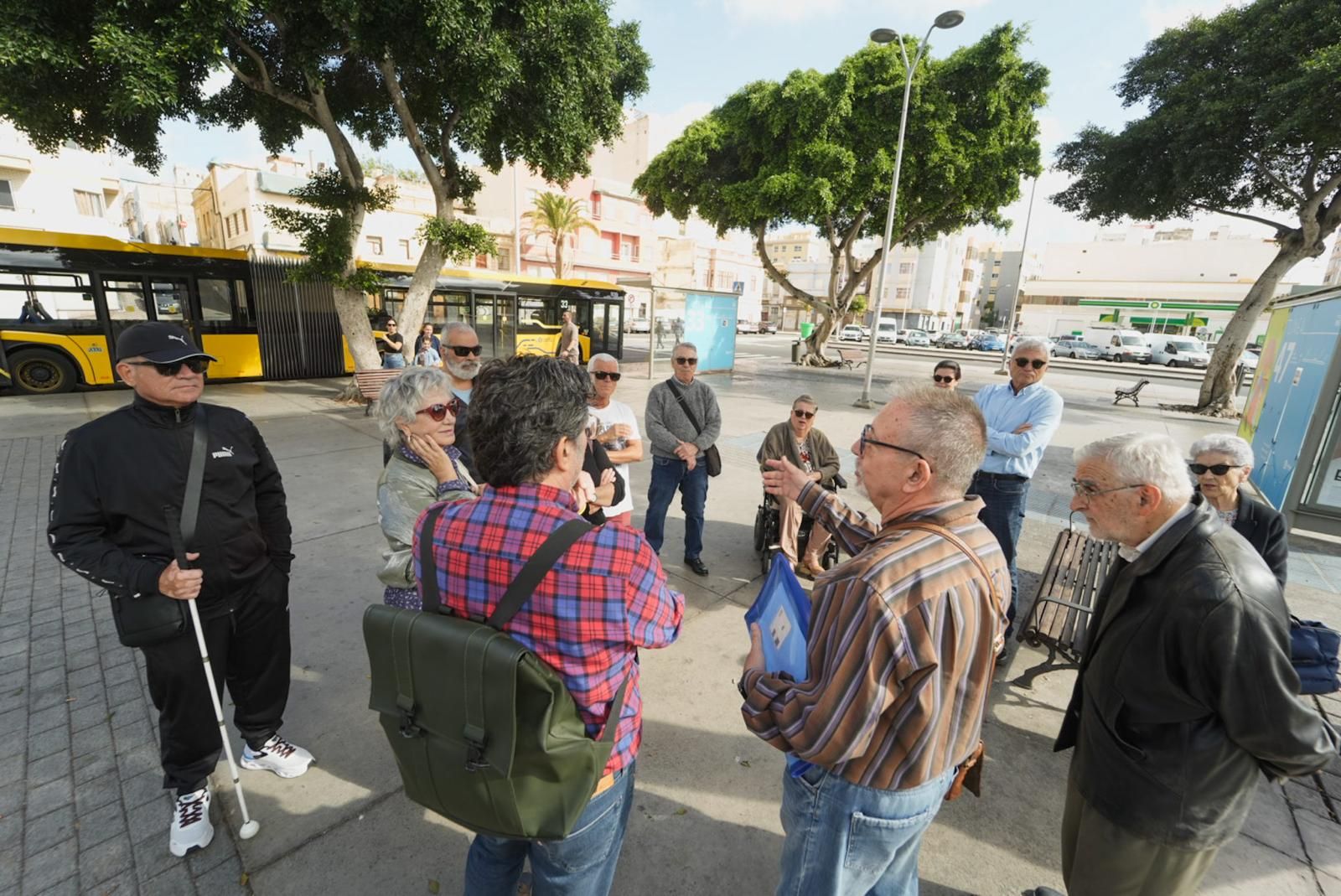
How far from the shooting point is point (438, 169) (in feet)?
35.9

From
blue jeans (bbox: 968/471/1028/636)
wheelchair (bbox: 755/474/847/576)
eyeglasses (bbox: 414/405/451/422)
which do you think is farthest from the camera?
wheelchair (bbox: 755/474/847/576)


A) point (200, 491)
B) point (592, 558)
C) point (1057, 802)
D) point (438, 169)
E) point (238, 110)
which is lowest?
point (1057, 802)

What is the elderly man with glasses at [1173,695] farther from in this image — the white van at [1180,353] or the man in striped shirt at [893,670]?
the white van at [1180,353]

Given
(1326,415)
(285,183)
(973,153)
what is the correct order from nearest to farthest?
(1326,415) → (973,153) → (285,183)

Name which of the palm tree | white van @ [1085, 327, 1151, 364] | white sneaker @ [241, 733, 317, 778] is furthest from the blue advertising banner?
white van @ [1085, 327, 1151, 364]

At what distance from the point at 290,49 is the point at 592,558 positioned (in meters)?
11.2

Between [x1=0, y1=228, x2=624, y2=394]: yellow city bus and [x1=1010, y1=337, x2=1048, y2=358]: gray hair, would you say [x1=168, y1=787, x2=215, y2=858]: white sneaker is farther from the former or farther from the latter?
[x1=0, y1=228, x2=624, y2=394]: yellow city bus

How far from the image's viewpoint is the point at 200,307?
1196 centimetres

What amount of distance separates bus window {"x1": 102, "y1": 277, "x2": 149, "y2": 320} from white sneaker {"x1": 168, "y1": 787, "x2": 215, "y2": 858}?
1266 centimetres

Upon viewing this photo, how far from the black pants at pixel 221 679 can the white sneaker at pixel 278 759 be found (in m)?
0.06

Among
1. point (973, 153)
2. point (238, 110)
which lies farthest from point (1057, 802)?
point (973, 153)

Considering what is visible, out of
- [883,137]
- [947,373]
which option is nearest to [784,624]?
[947,373]

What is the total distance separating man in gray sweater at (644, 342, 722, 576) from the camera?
14.7 ft

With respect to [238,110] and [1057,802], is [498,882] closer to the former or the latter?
[1057,802]
